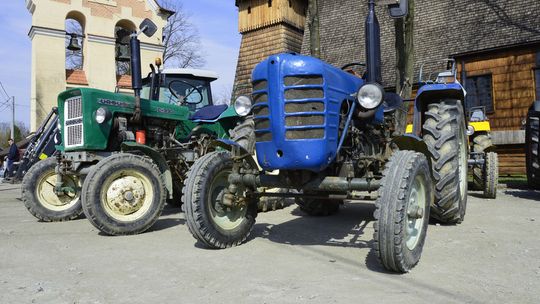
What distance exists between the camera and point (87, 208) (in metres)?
5.12

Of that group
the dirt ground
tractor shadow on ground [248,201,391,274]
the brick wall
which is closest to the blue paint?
the dirt ground

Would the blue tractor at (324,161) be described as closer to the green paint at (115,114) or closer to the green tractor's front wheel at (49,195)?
the green paint at (115,114)

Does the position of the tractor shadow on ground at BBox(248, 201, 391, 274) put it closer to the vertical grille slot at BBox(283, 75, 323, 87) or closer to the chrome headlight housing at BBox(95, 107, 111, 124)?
the vertical grille slot at BBox(283, 75, 323, 87)

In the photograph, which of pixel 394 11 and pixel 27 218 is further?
pixel 27 218

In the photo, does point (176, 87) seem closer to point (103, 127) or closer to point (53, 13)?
point (103, 127)

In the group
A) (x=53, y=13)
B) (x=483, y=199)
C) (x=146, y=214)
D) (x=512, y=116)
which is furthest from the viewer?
(x=53, y=13)

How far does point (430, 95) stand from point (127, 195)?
3.90 meters

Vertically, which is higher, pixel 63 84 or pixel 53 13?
pixel 53 13

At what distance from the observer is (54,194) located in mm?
6984

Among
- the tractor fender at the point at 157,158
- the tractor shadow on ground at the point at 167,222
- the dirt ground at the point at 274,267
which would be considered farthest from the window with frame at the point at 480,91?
the tractor fender at the point at 157,158

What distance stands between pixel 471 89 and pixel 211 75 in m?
11.5

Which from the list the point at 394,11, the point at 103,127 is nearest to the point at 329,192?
the point at 394,11

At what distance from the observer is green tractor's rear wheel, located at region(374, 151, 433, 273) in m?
3.27

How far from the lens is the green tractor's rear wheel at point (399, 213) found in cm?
327
